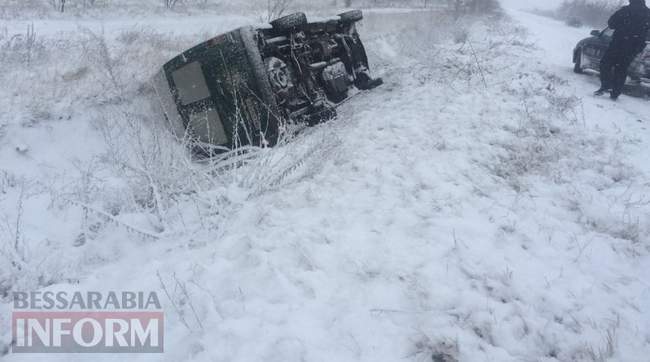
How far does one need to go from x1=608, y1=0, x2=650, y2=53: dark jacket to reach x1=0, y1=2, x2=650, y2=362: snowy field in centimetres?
114

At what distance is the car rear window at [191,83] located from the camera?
536cm

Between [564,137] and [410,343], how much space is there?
460 cm

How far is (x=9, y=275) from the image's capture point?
10.6 feet

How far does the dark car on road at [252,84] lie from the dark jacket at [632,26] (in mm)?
5299

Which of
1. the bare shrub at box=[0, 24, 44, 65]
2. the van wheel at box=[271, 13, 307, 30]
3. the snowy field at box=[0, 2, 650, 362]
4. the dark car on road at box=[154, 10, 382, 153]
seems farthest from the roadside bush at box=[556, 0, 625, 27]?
the bare shrub at box=[0, 24, 44, 65]

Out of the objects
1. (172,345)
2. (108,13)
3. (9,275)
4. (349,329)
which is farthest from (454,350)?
(108,13)

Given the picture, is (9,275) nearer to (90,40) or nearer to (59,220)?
(59,220)

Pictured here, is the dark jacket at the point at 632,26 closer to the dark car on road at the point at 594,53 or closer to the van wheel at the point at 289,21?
the dark car on road at the point at 594,53

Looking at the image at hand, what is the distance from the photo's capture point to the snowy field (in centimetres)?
270

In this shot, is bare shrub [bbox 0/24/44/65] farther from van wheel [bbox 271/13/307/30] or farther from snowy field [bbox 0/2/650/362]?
van wheel [bbox 271/13/307/30]

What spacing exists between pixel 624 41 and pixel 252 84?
703 centimetres

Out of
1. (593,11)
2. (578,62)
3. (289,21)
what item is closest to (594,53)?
(578,62)

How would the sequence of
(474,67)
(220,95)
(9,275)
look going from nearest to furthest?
1. (9,275)
2. (220,95)
3. (474,67)

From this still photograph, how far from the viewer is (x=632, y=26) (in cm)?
727
